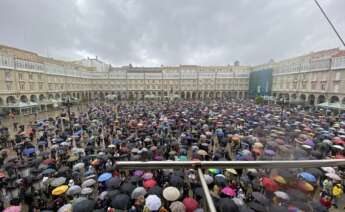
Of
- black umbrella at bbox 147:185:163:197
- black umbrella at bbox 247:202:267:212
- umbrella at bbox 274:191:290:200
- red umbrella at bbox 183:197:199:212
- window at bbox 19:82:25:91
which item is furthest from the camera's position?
window at bbox 19:82:25:91

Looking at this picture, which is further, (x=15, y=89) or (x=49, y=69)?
(x=49, y=69)

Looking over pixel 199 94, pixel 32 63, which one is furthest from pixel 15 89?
pixel 199 94

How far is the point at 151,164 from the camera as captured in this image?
1636mm

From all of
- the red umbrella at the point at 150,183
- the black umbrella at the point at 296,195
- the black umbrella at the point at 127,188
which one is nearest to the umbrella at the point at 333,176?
the black umbrella at the point at 296,195

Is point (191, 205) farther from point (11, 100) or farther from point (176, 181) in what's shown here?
point (11, 100)

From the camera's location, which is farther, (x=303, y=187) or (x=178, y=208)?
(x=303, y=187)

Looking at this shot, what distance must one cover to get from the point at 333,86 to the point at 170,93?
157 ft

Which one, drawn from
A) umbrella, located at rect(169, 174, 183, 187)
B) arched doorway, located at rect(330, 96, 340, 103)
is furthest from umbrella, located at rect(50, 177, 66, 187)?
arched doorway, located at rect(330, 96, 340, 103)

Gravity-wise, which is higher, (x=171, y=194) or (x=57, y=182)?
(x=171, y=194)

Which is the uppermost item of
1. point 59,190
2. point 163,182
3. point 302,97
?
point 302,97

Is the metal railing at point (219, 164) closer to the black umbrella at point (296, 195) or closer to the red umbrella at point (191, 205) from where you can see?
the black umbrella at point (296, 195)

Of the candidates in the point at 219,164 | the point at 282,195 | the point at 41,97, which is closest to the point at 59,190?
the point at 219,164

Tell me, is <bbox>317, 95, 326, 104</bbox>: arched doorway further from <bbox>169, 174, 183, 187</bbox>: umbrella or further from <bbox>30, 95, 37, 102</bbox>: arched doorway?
<bbox>30, 95, 37, 102</bbox>: arched doorway

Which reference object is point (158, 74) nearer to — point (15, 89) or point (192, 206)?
point (15, 89)
